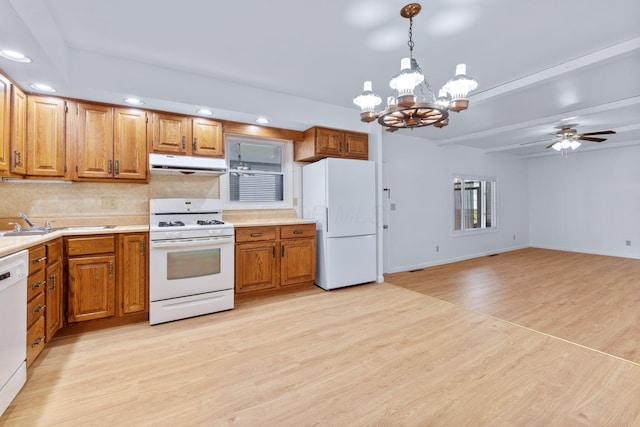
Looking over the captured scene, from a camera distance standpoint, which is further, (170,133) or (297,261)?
(297,261)

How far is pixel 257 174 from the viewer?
398 cm

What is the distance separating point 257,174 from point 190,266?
64.0 inches

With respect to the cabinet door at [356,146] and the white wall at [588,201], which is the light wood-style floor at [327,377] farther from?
the white wall at [588,201]

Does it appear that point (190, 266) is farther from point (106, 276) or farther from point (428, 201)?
point (428, 201)

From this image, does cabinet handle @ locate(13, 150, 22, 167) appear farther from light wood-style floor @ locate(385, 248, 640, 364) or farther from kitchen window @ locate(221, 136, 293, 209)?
light wood-style floor @ locate(385, 248, 640, 364)

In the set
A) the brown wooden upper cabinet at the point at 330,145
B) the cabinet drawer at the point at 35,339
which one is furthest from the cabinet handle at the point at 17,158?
the brown wooden upper cabinet at the point at 330,145

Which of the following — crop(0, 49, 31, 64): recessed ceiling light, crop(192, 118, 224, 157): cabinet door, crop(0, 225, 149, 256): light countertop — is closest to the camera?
crop(0, 225, 149, 256): light countertop

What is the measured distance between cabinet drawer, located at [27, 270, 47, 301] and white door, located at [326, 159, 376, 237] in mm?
2759

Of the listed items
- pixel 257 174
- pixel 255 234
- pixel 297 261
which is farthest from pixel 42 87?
pixel 297 261

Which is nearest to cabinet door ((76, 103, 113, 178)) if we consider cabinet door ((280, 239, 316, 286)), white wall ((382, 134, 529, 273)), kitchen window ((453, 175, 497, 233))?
cabinet door ((280, 239, 316, 286))

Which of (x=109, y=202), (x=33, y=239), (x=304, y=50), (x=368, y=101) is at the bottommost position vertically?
(x=33, y=239)

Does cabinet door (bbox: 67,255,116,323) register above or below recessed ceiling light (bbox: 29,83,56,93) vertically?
below

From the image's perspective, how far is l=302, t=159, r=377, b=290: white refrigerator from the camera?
12.2 feet

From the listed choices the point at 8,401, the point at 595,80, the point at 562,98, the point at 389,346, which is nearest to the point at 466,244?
the point at 562,98
